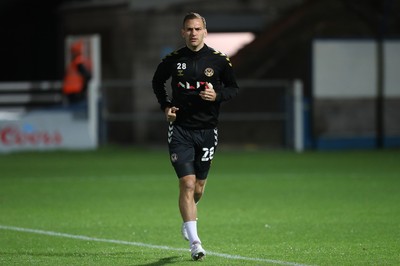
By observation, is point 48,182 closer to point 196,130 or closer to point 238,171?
point 238,171

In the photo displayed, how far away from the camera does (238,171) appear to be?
21641mm

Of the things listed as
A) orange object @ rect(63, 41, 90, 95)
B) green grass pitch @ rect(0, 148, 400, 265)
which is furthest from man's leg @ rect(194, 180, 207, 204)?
orange object @ rect(63, 41, 90, 95)

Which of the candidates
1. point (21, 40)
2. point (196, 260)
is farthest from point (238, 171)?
point (21, 40)

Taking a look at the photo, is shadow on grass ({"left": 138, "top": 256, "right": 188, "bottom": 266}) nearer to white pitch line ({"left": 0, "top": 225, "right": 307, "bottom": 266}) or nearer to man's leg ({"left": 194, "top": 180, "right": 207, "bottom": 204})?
white pitch line ({"left": 0, "top": 225, "right": 307, "bottom": 266})

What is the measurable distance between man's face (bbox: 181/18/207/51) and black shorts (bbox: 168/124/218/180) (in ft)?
2.72

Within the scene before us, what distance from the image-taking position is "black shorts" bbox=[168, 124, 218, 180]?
35.7 feet

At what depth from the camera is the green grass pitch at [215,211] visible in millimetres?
11156

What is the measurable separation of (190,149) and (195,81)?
0.65 metres

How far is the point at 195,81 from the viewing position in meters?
11.0

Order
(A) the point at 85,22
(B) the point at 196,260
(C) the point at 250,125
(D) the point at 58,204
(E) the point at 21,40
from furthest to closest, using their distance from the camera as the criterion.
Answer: (E) the point at 21,40
(A) the point at 85,22
(C) the point at 250,125
(D) the point at 58,204
(B) the point at 196,260

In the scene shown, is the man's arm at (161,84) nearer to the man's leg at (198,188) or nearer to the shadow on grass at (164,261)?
the man's leg at (198,188)

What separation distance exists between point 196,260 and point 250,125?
19.0m

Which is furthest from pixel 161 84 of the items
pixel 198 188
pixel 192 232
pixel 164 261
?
pixel 164 261

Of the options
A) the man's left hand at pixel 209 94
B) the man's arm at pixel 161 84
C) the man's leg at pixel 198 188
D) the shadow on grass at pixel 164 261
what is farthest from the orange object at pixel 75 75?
the shadow on grass at pixel 164 261
